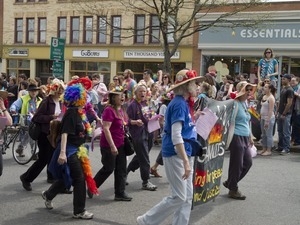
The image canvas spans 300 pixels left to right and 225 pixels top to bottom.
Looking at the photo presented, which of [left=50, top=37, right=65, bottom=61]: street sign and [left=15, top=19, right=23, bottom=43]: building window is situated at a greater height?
[left=15, top=19, right=23, bottom=43]: building window

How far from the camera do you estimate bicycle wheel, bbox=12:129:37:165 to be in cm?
982

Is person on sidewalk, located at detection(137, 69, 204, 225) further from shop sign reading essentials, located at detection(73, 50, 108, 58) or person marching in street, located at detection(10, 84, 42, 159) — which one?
shop sign reading essentials, located at detection(73, 50, 108, 58)

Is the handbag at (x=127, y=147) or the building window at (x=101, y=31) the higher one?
the building window at (x=101, y=31)

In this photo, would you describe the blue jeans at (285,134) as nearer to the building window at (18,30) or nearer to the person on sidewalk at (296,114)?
the person on sidewalk at (296,114)

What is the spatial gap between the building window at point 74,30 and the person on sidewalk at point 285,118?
22588 mm

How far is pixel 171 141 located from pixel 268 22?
21728mm

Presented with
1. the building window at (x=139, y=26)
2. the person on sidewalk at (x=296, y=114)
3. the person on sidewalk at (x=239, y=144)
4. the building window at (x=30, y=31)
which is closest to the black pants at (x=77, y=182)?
the person on sidewalk at (x=239, y=144)

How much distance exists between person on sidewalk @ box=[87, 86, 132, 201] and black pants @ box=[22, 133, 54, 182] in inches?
43.1

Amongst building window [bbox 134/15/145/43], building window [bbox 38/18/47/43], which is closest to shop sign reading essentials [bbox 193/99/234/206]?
building window [bbox 134/15/145/43]

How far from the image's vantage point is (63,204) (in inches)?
261

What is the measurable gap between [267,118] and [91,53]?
2192cm

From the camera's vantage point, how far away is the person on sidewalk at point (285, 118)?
472 inches

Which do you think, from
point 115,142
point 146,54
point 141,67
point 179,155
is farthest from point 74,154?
point 141,67

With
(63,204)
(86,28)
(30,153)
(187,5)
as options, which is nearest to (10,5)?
(86,28)
